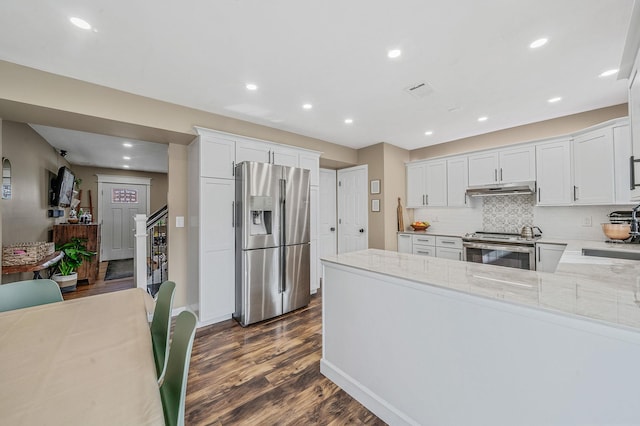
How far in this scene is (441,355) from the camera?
1.35 metres

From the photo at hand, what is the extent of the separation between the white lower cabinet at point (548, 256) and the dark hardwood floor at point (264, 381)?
292cm

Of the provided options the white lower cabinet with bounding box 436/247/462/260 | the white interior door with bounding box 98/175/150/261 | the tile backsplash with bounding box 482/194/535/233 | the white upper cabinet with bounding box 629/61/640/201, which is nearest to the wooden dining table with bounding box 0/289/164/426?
the white upper cabinet with bounding box 629/61/640/201

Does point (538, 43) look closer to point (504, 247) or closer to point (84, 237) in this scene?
point (504, 247)

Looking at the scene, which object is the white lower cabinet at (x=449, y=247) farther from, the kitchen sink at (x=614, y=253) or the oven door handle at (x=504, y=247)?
the kitchen sink at (x=614, y=253)

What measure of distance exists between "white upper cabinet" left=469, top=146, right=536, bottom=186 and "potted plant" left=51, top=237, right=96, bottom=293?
6776 millimetres

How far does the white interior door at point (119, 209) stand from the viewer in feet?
Result: 21.6

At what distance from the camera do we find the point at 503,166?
379 cm

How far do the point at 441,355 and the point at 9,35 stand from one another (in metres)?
3.51

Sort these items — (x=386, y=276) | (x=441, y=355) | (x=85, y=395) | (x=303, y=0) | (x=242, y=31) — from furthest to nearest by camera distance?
1. (x=242, y=31)
2. (x=386, y=276)
3. (x=303, y=0)
4. (x=441, y=355)
5. (x=85, y=395)

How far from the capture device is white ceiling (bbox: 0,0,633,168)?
1584 millimetres

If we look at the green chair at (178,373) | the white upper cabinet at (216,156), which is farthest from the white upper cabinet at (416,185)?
the green chair at (178,373)

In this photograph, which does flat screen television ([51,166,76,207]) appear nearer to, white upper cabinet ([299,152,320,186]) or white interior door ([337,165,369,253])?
white upper cabinet ([299,152,320,186])

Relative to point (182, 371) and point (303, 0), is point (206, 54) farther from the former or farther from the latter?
point (182, 371)

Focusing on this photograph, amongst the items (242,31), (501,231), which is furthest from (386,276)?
(501,231)
